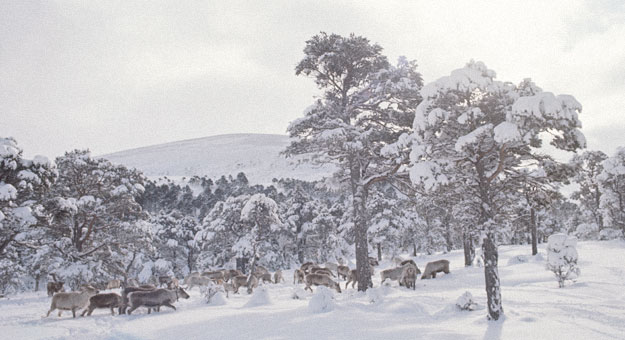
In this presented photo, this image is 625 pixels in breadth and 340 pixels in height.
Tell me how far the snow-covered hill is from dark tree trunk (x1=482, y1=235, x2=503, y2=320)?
78.1m

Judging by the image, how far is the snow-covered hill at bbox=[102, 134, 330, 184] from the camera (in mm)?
108750

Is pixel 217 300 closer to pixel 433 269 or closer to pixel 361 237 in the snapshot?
pixel 361 237

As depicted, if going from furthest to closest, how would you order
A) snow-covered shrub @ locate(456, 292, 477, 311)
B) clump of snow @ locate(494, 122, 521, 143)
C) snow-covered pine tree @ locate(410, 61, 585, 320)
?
snow-covered shrub @ locate(456, 292, 477, 311) → snow-covered pine tree @ locate(410, 61, 585, 320) → clump of snow @ locate(494, 122, 521, 143)

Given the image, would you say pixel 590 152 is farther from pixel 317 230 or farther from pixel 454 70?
pixel 454 70

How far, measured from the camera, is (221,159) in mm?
127312

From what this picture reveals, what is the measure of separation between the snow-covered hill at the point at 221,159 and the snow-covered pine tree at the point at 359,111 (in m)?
69.7

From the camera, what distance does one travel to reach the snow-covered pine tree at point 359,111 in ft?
54.8

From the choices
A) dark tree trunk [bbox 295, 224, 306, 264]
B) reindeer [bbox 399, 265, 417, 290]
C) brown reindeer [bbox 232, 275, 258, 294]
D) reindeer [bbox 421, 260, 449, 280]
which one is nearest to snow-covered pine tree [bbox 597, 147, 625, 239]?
reindeer [bbox 421, 260, 449, 280]

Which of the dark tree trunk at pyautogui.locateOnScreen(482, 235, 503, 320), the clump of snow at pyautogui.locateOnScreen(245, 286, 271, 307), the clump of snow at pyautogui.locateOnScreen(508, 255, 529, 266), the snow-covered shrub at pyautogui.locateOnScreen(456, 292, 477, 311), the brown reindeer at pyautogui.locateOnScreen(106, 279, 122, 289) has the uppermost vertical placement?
the dark tree trunk at pyautogui.locateOnScreen(482, 235, 503, 320)

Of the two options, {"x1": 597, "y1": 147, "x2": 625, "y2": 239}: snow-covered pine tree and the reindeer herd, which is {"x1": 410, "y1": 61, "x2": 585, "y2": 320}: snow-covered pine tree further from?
{"x1": 597, "y1": 147, "x2": 625, "y2": 239}: snow-covered pine tree

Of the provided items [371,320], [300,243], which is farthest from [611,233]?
[371,320]

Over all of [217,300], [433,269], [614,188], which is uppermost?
[614,188]

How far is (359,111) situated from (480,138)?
9.02m

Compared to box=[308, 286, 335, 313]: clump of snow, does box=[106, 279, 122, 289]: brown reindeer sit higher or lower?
lower
